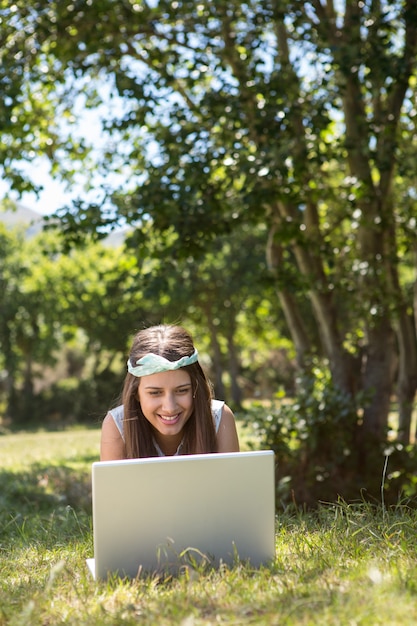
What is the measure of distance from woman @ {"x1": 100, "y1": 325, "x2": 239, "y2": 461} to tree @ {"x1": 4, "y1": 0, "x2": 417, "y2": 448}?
384 centimetres

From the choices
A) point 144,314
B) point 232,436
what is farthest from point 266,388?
point 232,436

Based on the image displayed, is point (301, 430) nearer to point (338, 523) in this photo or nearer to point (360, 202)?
point (360, 202)

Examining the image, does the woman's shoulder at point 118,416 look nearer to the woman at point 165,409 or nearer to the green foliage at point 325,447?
the woman at point 165,409

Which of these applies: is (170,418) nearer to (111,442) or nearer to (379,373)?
(111,442)

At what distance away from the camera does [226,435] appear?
398cm

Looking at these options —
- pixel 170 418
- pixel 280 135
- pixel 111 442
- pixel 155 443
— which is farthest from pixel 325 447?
pixel 170 418

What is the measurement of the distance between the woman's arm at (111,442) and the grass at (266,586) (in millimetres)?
421

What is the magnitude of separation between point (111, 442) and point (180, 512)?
1160mm

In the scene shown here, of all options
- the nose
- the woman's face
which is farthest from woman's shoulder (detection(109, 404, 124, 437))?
the nose

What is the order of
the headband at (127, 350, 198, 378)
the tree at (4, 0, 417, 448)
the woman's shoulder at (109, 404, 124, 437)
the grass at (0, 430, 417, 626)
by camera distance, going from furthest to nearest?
the tree at (4, 0, 417, 448) < the woman's shoulder at (109, 404, 124, 437) < the headband at (127, 350, 198, 378) < the grass at (0, 430, 417, 626)

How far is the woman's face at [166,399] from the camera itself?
3.68 metres

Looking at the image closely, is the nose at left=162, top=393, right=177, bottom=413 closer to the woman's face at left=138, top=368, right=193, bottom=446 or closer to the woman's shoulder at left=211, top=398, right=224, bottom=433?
the woman's face at left=138, top=368, right=193, bottom=446

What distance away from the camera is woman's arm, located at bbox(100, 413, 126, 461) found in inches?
153

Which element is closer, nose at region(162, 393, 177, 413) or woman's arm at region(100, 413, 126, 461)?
nose at region(162, 393, 177, 413)
